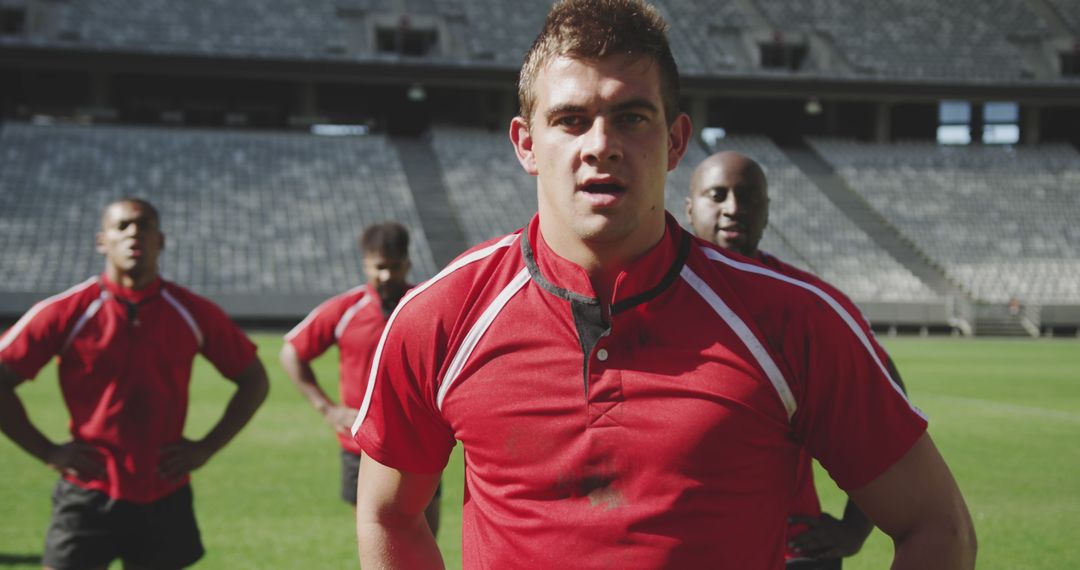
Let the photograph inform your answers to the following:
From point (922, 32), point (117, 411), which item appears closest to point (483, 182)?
point (922, 32)

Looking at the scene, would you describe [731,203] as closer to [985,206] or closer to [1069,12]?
[985,206]

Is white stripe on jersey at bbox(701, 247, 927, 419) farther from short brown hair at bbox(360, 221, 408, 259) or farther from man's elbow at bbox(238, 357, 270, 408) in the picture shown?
short brown hair at bbox(360, 221, 408, 259)

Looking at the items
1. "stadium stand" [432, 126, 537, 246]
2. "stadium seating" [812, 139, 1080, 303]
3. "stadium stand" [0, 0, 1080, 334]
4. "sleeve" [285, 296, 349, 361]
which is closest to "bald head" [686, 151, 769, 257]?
"sleeve" [285, 296, 349, 361]

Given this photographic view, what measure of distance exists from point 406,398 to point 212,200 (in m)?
34.0

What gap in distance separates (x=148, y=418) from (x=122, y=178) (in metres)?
33.5

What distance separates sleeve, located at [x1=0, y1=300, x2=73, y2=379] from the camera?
484 cm

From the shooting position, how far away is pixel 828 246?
3641 centimetres

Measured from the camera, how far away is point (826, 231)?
3753 cm

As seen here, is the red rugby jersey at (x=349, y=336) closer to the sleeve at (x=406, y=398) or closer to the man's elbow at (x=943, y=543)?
the sleeve at (x=406, y=398)

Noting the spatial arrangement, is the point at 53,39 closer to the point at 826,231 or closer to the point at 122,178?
the point at 122,178

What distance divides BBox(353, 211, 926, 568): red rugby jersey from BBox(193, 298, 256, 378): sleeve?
3181 mm

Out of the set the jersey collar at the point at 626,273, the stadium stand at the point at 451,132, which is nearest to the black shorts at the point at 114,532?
the jersey collar at the point at 626,273

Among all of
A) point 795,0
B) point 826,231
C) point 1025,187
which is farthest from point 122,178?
point 1025,187

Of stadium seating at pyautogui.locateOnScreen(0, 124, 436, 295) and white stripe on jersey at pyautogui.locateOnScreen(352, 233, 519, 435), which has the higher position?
stadium seating at pyautogui.locateOnScreen(0, 124, 436, 295)
